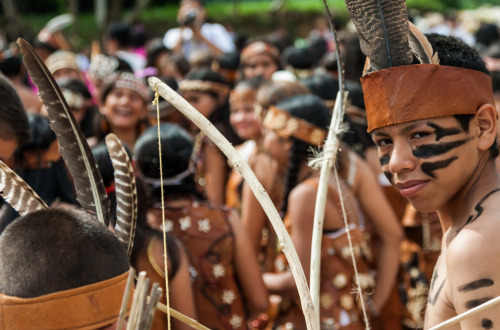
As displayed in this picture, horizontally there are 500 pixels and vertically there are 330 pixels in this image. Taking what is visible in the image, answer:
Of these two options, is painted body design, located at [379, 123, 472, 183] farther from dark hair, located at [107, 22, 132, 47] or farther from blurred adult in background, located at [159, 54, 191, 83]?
dark hair, located at [107, 22, 132, 47]

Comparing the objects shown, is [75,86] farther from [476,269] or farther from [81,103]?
[476,269]

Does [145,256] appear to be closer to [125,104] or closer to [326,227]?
[326,227]

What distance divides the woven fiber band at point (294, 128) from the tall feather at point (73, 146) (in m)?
1.99

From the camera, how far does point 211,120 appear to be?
6500mm

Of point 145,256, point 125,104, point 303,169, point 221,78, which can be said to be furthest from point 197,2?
point 145,256

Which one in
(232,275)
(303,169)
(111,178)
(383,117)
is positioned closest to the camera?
(383,117)

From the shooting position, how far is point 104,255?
162cm

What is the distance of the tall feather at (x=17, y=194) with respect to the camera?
1.88 metres

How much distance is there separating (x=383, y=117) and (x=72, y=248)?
103cm

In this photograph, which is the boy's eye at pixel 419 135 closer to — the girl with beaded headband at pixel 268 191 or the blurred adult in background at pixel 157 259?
the blurred adult in background at pixel 157 259

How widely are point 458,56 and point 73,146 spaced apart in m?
1.21

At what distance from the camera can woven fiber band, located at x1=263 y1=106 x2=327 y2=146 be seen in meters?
3.86

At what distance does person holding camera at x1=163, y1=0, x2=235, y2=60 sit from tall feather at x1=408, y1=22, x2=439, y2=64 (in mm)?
7842

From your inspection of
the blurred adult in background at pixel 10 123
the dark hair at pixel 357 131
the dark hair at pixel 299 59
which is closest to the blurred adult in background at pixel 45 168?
the blurred adult in background at pixel 10 123
